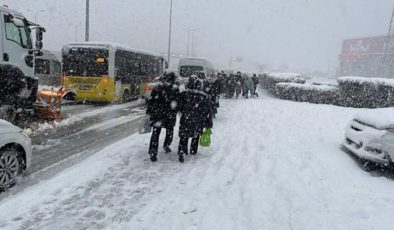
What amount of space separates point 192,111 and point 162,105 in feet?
1.99

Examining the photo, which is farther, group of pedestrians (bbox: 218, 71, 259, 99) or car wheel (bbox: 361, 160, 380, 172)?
group of pedestrians (bbox: 218, 71, 259, 99)

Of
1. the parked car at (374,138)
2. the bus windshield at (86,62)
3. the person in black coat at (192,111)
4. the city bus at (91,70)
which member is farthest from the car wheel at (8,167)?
the bus windshield at (86,62)

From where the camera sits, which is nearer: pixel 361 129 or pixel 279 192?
pixel 279 192

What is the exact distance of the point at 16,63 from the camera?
1105 cm

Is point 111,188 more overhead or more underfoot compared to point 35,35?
more underfoot

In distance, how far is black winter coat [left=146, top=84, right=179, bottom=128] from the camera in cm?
777

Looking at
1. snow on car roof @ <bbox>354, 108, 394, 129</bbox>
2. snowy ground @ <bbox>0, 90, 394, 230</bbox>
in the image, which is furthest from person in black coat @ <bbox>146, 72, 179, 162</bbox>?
snow on car roof @ <bbox>354, 108, 394, 129</bbox>

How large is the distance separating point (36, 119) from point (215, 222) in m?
9.29

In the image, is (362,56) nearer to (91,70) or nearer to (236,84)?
(236,84)

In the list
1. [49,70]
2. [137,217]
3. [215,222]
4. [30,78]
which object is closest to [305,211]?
[215,222]

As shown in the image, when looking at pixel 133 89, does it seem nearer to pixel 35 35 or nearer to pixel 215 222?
pixel 35 35

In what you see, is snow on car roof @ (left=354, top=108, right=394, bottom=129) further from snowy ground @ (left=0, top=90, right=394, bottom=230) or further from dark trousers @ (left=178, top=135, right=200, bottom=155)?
dark trousers @ (left=178, top=135, right=200, bottom=155)

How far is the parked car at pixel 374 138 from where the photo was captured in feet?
24.9

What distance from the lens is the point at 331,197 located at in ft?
20.1
